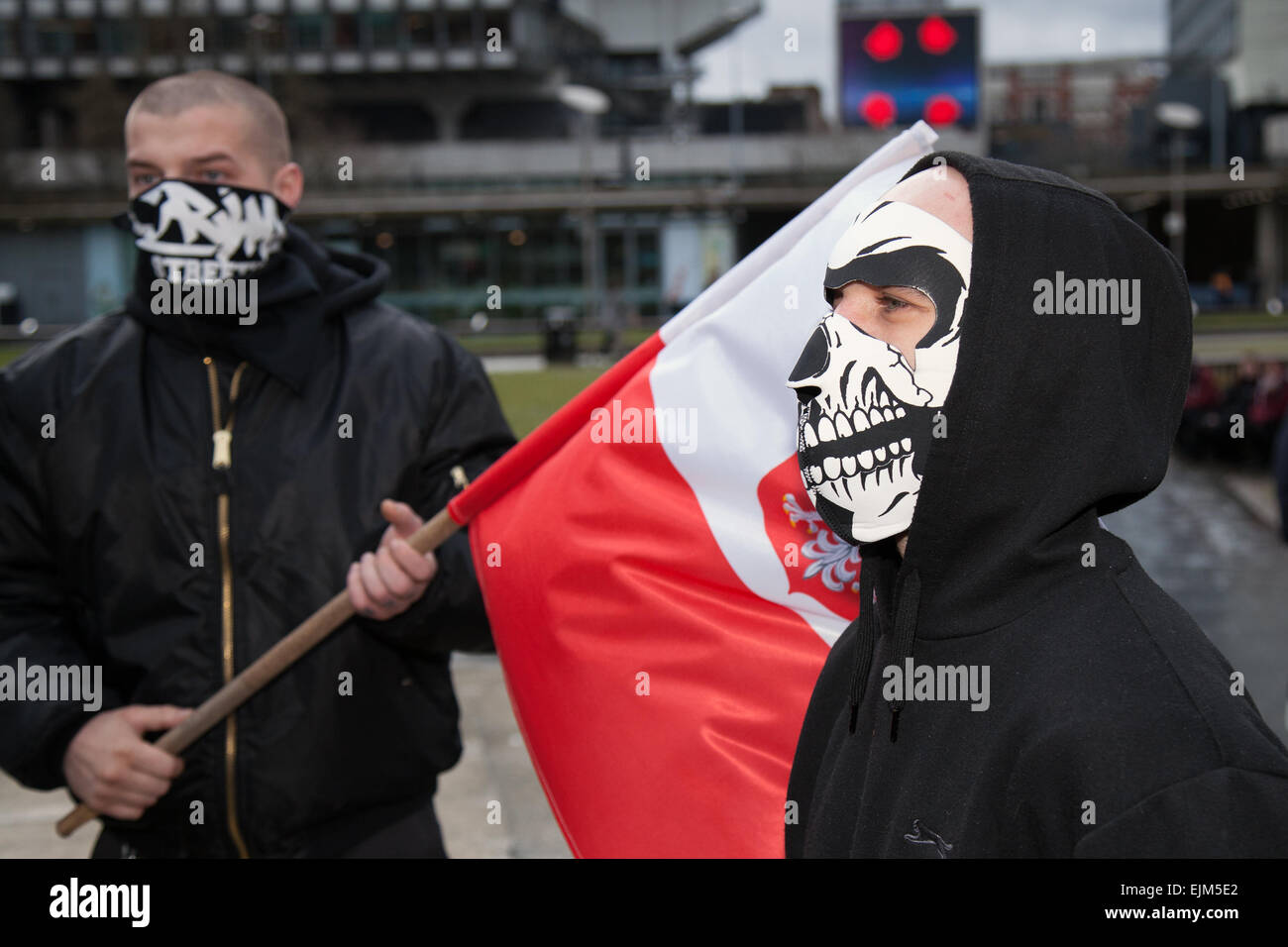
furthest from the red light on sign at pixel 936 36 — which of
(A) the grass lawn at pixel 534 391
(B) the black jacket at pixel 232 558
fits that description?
(B) the black jacket at pixel 232 558

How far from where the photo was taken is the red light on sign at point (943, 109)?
30.1 m

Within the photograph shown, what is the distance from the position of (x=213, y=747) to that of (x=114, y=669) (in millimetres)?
281

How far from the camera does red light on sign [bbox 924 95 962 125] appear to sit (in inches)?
1184

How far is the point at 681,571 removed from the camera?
7.91 ft

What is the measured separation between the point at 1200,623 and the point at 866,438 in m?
7.63

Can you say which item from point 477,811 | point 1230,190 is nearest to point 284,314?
point 477,811

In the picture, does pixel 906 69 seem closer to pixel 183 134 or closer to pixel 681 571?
pixel 183 134

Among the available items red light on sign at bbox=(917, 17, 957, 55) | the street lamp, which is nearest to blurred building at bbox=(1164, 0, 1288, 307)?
the street lamp

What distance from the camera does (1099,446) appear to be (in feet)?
4.95

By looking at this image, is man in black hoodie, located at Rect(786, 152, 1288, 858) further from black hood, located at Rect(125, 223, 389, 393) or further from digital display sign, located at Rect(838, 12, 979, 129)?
digital display sign, located at Rect(838, 12, 979, 129)

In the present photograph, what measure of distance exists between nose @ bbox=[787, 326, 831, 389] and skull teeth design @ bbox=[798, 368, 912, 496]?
37mm

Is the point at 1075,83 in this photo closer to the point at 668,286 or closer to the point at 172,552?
the point at 668,286

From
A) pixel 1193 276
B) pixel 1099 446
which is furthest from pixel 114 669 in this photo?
pixel 1193 276

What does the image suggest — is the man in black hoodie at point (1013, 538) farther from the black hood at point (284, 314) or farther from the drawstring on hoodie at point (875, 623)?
the black hood at point (284, 314)
